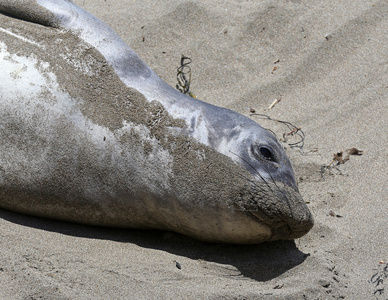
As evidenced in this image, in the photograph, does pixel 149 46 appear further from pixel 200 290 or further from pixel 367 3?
pixel 200 290

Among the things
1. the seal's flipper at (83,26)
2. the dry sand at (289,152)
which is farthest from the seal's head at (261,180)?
the seal's flipper at (83,26)

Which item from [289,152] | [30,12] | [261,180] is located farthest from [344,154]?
[30,12]

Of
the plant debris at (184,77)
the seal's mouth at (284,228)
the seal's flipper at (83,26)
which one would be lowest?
the seal's mouth at (284,228)

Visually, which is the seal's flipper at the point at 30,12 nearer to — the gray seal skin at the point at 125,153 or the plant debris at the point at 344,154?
the gray seal skin at the point at 125,153

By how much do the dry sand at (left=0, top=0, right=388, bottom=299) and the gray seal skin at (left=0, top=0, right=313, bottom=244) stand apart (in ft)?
0.51

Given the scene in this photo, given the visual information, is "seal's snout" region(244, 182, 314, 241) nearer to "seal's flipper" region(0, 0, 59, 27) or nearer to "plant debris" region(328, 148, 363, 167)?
"plant debris" region(328, 148, 363, 167)

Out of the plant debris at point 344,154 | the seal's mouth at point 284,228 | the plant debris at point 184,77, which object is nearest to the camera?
the seal's mouth at point 284,228

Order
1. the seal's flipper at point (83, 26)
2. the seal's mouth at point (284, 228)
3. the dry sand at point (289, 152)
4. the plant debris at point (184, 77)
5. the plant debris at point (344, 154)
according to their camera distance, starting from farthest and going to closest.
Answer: the plant debris at point (184, 77), the plant debris at point (344, 154), the seal's flipper at point (83, 26), the seal's mouth at point (284, 228), the dry sand at point (289, 152)

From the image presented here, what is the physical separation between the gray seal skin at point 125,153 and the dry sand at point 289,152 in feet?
0.51

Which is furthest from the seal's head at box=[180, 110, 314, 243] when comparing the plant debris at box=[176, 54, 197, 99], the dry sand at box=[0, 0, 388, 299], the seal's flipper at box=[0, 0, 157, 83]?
the plant debris at box=[176, 54, 197, 99]

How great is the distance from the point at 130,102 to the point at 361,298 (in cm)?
153

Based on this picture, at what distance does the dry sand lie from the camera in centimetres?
272

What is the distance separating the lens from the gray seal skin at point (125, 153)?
2.82 metres

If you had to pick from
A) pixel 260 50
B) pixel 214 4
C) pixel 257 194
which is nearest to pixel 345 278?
pixel 257 194
